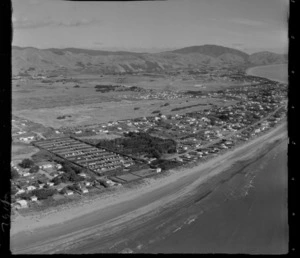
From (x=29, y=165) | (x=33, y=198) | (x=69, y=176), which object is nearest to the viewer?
(x=33, y=198)

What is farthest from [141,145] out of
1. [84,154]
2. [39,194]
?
[39,194]

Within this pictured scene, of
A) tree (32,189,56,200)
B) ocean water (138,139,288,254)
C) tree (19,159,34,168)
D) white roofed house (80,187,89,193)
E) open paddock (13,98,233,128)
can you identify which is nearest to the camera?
ocean water (138,139,288,254)

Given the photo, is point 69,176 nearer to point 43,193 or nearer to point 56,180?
point 56,180

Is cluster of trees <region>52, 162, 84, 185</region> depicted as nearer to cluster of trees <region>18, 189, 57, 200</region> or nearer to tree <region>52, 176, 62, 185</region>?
tree <region>52, 176, 62, 185</region>

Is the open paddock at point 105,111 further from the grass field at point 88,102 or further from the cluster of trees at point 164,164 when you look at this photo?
the cluster of trees at point 164,164

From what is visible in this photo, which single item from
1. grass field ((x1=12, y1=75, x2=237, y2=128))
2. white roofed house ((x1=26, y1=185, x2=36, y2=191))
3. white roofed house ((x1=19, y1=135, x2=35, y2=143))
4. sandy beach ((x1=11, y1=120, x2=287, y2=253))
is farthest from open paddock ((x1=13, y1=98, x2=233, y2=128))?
sandy beach ((x1=11, y1=120, x2=287, y2=253))

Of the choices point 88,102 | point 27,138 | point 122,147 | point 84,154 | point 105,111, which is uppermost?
point 88,102
